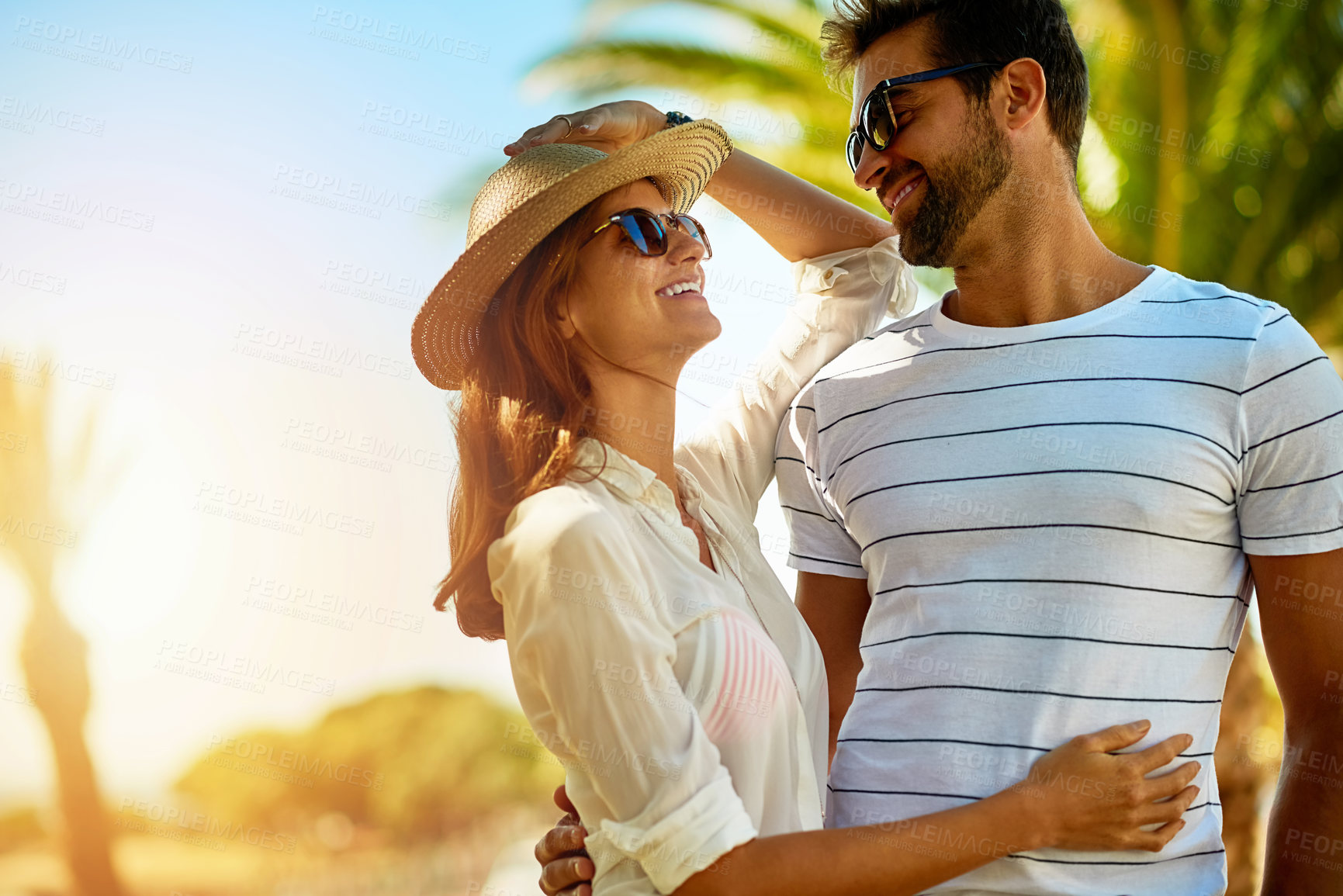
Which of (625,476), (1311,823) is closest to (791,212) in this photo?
(625,476)

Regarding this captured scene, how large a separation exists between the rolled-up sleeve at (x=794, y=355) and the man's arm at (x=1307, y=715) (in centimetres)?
124

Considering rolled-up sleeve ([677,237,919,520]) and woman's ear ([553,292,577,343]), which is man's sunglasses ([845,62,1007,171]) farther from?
woman's ear ([553,292,577,343])

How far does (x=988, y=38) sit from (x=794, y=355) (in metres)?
0.97

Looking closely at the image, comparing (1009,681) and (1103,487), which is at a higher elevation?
(1103,487)

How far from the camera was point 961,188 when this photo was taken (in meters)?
2.67

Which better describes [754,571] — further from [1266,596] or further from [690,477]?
[1266,596]

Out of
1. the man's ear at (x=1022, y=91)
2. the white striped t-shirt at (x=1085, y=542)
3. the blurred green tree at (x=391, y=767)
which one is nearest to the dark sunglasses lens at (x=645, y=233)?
the white striped t-shirt at (x=1085, y=542)

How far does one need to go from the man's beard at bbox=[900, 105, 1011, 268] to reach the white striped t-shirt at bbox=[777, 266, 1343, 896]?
303mm

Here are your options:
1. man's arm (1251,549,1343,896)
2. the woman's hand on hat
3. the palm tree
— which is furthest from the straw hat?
the palm tree

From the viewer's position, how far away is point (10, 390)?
11367mm

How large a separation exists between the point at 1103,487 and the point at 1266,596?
0.40 m

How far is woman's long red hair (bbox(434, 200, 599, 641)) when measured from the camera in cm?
232

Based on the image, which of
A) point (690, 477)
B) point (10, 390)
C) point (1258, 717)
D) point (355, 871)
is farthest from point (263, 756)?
point (690, 477)

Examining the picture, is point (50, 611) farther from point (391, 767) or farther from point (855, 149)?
point (855, 149)
